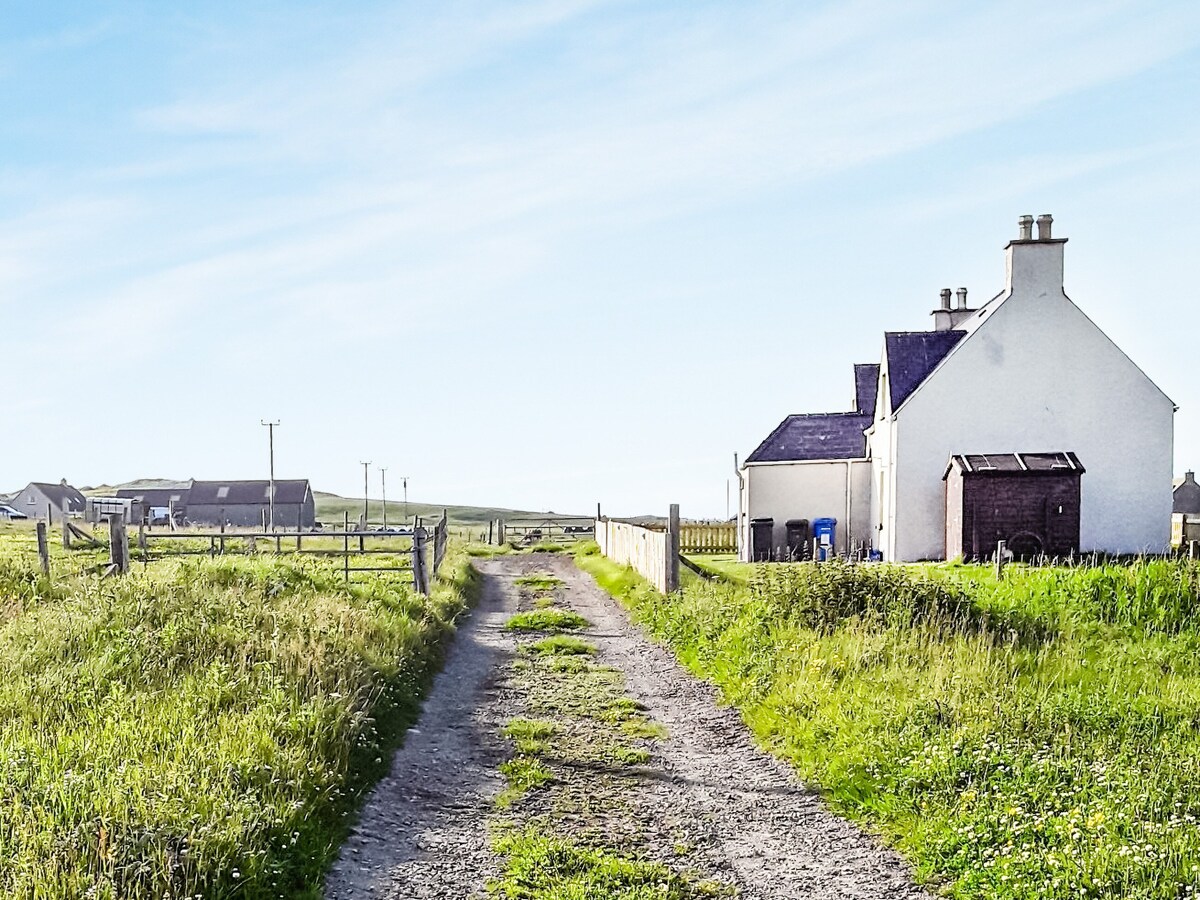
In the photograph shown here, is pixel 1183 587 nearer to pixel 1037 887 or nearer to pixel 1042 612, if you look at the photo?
pixel 1042 612

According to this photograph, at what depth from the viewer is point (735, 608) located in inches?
557

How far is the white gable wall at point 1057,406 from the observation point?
93.8ft

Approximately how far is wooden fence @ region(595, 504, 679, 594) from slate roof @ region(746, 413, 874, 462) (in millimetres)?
6163

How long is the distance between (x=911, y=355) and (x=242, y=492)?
8635 cm

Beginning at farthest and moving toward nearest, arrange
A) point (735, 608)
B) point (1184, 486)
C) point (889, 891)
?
point (1184, 486), point (735, 608), point (889, 891)

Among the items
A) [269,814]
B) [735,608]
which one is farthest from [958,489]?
[269,814]

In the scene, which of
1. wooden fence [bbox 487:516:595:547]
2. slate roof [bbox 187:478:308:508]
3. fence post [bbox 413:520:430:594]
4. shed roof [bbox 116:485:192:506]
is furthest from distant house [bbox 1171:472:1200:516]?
shed roof [bbox 116:485:192:506]

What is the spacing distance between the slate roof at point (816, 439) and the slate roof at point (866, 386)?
0.48 m

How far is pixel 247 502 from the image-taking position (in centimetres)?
10175

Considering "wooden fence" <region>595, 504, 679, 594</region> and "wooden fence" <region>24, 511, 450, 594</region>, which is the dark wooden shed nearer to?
"wooden fence" <region>595, 504, 679, 594</region>

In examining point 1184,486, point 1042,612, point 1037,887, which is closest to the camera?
point 1037,887

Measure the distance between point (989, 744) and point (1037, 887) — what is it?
6.42 feet

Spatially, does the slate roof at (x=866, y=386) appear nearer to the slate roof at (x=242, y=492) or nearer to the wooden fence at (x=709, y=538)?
the wooden fence at (x=709, y=538)

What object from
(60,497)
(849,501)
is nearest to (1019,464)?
(849,501)
